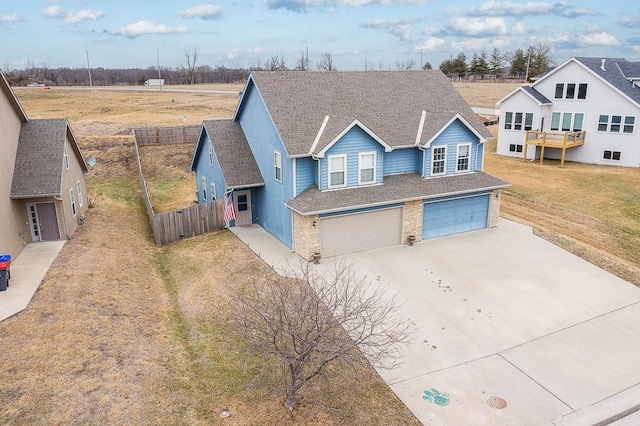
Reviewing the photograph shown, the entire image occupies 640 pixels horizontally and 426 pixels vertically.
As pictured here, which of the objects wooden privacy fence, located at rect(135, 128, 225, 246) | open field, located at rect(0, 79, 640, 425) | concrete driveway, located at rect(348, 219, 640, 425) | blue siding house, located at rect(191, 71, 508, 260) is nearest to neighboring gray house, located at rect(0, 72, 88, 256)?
open field, located at rect(0, 79, 640, 425)

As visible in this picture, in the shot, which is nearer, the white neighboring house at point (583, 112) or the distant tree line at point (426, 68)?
the white neighboring house at point (583, 112)

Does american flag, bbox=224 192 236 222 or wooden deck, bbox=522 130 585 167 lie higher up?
wooden deck, bbox=522 130 585 167

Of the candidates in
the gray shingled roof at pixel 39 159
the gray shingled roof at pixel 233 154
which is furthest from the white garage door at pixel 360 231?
the gray shingled roof at pixel 39 159

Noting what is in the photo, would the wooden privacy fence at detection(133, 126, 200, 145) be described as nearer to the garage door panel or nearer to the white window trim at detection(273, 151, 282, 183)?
the white window trim at detection(273, 151, 282, 183)

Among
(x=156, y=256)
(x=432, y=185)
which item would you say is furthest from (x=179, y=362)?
(x=432, y=185)

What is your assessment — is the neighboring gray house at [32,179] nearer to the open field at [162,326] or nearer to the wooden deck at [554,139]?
the open field at [162,326]

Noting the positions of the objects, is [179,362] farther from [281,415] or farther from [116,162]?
Answer: [116,162]

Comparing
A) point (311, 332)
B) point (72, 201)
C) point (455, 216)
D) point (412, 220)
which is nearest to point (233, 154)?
point (72, 201)
